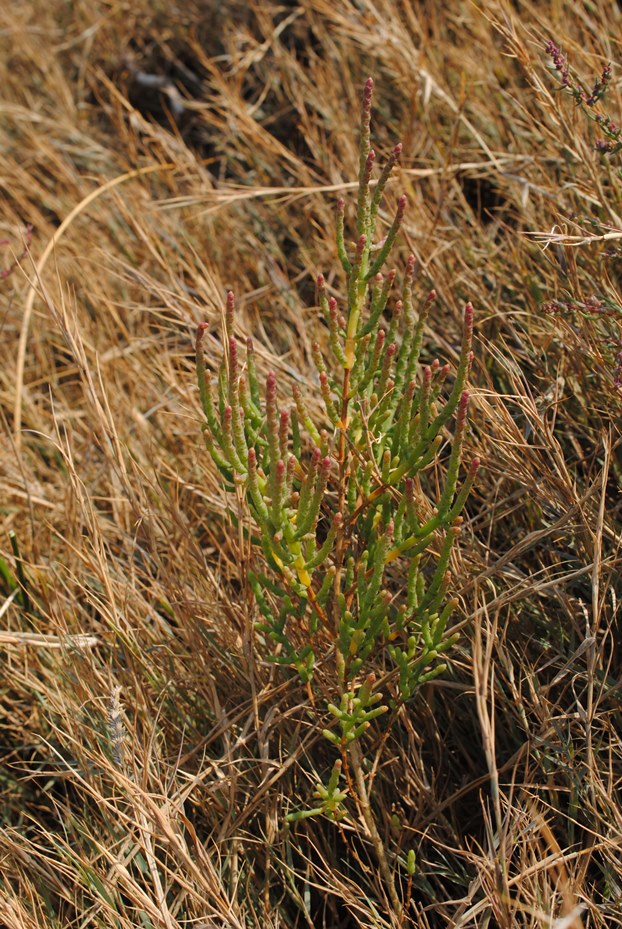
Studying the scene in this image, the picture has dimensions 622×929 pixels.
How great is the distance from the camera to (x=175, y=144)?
92.4 inches

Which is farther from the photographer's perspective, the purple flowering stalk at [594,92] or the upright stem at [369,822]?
the purple flowering stalk at [594,92]

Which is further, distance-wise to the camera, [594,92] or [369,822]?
[594,92]

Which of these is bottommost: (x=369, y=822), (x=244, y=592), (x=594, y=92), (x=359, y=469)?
(x=369, y=822)

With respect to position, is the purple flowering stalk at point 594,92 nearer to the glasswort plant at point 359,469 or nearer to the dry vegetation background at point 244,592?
the dry vegetation background at point 244,592

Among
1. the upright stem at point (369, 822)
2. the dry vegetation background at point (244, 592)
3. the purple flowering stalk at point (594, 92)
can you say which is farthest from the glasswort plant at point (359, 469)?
the purple flowering stalk at point (594, 92)

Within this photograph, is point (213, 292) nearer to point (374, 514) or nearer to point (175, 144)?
point (374, 514)

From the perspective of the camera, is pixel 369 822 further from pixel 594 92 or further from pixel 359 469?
pixel 594 92

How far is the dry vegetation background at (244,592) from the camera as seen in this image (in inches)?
43.9

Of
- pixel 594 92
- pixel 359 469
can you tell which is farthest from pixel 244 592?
pixel 594 92

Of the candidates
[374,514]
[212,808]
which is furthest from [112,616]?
[374,514]

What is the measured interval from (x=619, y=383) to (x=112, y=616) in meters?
0.80

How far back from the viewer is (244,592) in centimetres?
128

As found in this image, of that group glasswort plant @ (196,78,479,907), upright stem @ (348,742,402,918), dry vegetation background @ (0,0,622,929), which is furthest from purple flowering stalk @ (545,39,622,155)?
upright stem @ (348,742,402,918)

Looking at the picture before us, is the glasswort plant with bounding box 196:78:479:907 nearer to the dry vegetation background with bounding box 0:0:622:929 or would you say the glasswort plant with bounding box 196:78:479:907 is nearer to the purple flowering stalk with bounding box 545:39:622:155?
Answer: the dry vegetation background with bounding box 0:0:622:929
